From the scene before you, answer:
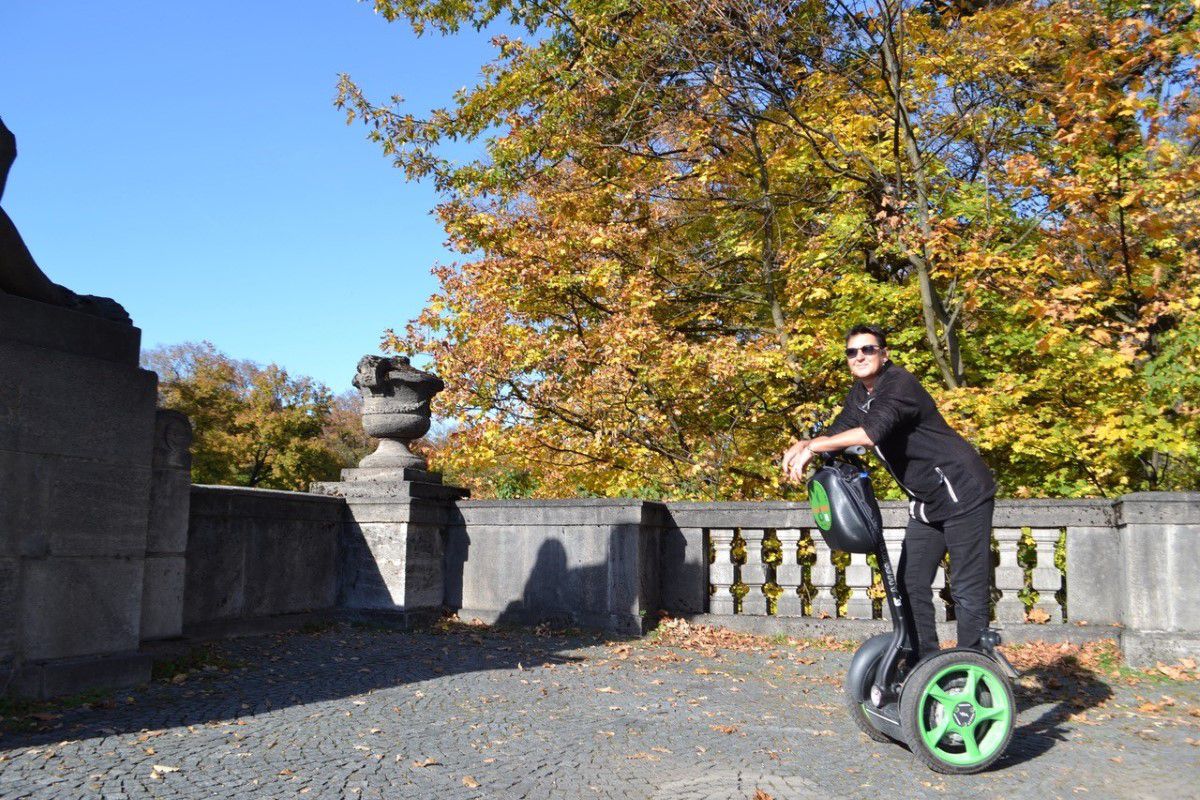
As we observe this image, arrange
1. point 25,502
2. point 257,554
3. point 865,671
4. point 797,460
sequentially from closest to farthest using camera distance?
1. point 797,460
2. point 865,671
3. point 25,502
4. point 257,554

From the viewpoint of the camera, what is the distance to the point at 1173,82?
13812mm

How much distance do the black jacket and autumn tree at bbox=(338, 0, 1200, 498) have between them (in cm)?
614

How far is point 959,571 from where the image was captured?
4.21 m

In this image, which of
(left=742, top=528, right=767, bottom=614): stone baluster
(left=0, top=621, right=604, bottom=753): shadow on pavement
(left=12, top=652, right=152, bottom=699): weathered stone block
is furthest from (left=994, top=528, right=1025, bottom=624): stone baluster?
(left=12, top=652, right=152, bottom=699): weathered stone block

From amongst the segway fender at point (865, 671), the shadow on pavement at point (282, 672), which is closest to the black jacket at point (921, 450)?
the segway fender at point (865, 671)

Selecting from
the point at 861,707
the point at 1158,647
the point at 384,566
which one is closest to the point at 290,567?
the point at 384,566

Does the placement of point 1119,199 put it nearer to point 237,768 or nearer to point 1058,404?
point 1058,404

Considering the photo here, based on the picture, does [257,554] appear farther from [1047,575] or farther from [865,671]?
[1047,575]

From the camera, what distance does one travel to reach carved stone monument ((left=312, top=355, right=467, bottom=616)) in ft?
27.8

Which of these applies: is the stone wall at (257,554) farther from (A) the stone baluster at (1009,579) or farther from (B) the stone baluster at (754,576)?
(A) the stone baluster at (1009,579)

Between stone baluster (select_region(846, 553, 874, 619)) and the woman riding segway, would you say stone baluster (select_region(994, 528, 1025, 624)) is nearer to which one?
stone baluster (select_region(846, 553, 874, 619))

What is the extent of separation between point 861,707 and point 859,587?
3869mm

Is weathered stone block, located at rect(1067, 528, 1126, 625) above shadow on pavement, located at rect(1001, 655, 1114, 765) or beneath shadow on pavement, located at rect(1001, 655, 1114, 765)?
above

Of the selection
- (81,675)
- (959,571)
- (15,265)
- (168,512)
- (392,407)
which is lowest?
(81,675)
